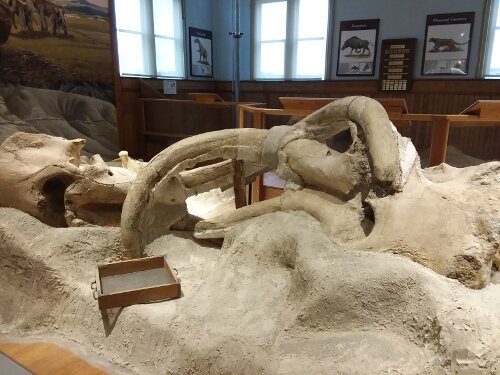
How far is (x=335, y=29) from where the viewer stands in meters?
5.97

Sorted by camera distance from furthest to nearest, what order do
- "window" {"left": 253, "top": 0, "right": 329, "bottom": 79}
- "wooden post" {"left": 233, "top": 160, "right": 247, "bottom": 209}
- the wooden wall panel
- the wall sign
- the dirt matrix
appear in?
"window" {"left": 253, "top": 0, "right": 329, "bottom": 79}, the wall sign, the wooden wall panel, "wooden post" {"left": 233, "top": 160, "right": 247, "bottom": 209}, the dirt matrix

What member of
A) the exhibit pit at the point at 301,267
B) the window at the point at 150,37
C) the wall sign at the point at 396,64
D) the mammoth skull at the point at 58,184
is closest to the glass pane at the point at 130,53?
the window at the point at 150,37

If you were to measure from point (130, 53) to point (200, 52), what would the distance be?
1.20m

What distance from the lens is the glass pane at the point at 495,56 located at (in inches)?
201

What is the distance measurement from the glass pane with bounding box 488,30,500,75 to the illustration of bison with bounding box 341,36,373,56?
1480 millimetres

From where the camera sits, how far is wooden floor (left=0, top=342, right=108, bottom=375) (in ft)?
6.59

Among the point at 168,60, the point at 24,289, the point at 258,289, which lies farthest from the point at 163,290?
the point at 168,60

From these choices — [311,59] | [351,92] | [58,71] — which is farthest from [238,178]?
[311,59]

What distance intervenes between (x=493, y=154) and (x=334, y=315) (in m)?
2.21

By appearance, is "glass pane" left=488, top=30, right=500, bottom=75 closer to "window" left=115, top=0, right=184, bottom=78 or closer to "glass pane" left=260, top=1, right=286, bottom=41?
"glass pane" left=260, top=1, right=286, bottom=41

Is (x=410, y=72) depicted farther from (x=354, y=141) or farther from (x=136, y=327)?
(x=136, y=327)

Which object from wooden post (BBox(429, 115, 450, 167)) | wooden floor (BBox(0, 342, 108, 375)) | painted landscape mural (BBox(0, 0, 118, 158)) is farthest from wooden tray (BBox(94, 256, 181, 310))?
painted landscape mural (BBox(0, 0, 118, 158))

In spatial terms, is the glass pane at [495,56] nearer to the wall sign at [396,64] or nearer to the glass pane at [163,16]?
the wall sign at [396,64]

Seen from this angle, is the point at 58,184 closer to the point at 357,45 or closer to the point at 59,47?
the point at 59,47
